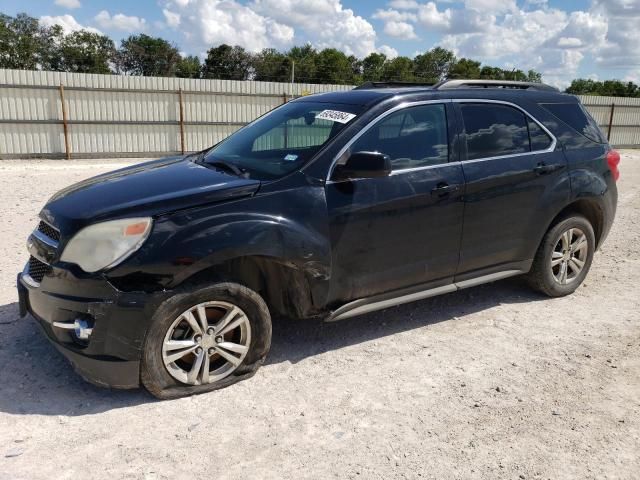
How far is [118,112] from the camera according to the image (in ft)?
60.2

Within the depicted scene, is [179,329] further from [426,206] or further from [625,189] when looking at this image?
[625,189]

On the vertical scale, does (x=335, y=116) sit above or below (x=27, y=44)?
below

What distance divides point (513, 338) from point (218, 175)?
256cm

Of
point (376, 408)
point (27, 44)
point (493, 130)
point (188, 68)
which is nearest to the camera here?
point (376, 408)

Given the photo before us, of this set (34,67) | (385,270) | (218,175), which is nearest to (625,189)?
(385,270)

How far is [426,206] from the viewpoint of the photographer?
4.08m

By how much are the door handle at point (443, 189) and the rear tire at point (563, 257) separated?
4.27ft

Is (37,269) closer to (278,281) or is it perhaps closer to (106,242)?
(106,242)

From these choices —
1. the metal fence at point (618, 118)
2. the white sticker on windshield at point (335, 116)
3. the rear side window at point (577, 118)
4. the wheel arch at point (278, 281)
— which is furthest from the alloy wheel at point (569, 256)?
the metal fence at point (618, 118)

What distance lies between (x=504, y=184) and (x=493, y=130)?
1.49 ft

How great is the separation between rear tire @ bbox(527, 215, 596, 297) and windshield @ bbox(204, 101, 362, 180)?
2235mm

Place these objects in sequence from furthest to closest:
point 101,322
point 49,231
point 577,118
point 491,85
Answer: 1. point 577,118
2. point 491,85
3. point 49,231
4. point 101,322

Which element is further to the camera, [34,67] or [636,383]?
[34,67]

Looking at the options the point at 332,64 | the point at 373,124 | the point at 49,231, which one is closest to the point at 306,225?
the point at 373,124
